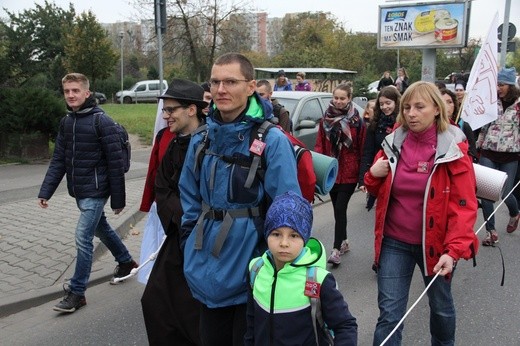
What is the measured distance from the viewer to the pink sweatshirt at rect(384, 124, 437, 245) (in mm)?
3078

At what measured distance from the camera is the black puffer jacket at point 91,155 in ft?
15.0

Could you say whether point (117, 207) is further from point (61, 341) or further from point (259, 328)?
point (259, 328)

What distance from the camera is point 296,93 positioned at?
32.8 feet

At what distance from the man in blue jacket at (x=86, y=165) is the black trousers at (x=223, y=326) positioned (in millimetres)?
2187

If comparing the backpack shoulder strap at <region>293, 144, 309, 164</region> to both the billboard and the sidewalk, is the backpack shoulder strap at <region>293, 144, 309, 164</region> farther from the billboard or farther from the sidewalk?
the billboard

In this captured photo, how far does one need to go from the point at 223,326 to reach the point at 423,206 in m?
1.27

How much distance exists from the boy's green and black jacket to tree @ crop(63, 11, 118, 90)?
29.2 meters

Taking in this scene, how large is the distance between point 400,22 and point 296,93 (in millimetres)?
15402

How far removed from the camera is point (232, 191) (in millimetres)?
2561

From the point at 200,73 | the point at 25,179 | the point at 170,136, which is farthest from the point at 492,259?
the point at 200,73

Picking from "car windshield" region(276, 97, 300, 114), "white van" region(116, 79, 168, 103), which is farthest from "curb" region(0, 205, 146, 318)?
"white van" region(116, 79, 168, 103)

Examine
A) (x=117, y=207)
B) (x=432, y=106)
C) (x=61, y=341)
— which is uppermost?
(x=432, y=106)

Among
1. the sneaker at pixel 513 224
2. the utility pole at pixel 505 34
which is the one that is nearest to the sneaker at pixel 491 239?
the sneaker at pixel 513 224

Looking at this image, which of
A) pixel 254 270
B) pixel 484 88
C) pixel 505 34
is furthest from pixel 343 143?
pixel 505 34
